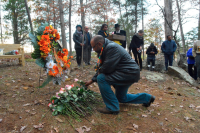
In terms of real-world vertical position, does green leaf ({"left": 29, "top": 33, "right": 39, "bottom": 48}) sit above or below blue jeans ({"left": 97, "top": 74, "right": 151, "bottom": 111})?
above

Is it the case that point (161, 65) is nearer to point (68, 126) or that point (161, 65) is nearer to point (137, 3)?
point (68, 126)

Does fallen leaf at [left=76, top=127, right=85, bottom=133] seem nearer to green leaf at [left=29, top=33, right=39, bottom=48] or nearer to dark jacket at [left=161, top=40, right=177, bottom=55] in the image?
green leaf at [left=29, top=33, right=39, bottom=48]

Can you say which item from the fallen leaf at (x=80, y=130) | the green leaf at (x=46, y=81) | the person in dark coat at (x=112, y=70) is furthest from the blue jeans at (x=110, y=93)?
the green leaf at (x=46, y=81)

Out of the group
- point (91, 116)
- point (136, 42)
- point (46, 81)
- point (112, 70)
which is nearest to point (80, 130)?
point (91, 116)

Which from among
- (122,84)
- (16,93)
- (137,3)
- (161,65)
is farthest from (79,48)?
(137,3)

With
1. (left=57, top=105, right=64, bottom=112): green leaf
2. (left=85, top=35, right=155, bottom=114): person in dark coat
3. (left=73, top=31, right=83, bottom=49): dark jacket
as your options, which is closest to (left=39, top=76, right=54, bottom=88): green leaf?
(left=57, top=105, right=64, bottom=112): green leaf

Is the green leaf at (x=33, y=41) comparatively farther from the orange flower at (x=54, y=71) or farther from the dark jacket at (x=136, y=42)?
the dark jacket at (x=136, y=42)

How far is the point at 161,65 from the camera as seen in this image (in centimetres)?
799

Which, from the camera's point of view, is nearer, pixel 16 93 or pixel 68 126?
pixel 68 126

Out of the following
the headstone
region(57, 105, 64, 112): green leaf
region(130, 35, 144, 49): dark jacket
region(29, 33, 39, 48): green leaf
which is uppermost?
region(130, 35, 144, 49): dark jacket

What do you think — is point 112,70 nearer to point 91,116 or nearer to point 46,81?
point 91,116

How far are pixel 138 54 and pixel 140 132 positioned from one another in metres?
4.78

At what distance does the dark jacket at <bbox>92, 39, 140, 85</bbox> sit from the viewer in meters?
2.74

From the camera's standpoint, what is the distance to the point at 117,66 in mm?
2820
